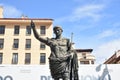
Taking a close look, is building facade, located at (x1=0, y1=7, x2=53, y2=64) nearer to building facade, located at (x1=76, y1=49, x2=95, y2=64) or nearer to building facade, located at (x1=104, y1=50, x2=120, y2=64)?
building facade, located at (x1=104, y1=50, x2=120, y2=64)

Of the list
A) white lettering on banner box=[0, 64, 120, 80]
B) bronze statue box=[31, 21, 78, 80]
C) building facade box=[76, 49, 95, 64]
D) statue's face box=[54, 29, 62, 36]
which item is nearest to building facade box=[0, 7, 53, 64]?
building facade box=[76, 49, 95, 64]

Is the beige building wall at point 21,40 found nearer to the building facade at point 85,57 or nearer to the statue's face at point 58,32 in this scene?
the building facade at point 85,57

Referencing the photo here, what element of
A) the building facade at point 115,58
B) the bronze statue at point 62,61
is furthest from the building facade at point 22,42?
the bronze statue at point 62,61

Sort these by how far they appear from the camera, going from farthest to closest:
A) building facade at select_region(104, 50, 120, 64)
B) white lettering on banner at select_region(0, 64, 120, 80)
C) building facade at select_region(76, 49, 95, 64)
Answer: building facade at select_region(76, 49, 95, 64), building facade at select_region(104, 50, 120, 64), white lettering on banner at select_region(0, 64, 120, 80)

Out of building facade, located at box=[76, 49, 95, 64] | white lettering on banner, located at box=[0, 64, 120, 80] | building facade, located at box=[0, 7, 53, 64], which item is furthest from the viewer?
building facade, located at box=[76, 49, 95, 64]

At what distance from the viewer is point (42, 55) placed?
43.9 m

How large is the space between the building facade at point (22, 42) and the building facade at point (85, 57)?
15.9 metres

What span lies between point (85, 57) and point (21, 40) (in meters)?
19.4

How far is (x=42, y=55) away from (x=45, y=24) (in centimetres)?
472

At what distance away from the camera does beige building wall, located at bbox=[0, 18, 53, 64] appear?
44.0m

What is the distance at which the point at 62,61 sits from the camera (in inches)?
233

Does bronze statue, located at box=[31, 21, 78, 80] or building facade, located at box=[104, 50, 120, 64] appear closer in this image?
bronze statue, located at box=[31, 21, 78, 80]

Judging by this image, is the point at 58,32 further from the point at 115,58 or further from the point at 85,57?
the point at 85,57

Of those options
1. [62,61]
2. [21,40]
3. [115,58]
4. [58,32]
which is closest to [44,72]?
[58,32]
